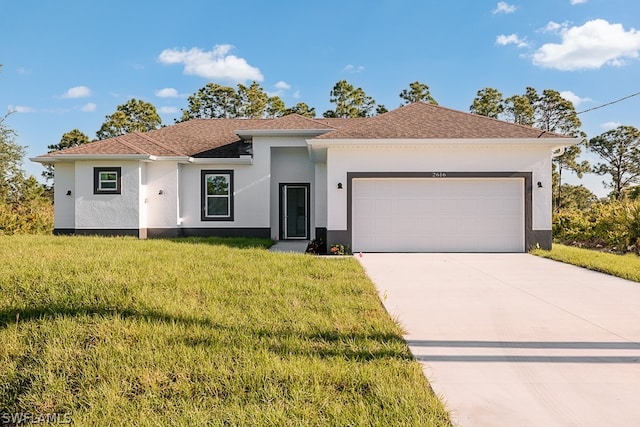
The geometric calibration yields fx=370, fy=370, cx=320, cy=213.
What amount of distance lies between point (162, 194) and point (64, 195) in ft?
14.2

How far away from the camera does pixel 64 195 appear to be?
595 inches

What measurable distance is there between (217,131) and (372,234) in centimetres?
956

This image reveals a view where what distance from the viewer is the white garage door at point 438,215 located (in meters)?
11.5

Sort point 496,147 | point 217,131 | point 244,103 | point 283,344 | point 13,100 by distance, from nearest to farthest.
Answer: point 283,344, point 496,147, point 217,131, point 13,100, point 244,103

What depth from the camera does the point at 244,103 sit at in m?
33.0

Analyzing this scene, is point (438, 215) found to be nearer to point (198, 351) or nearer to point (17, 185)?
point (198, 351)

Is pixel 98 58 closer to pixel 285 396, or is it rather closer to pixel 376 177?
pixel 376 177

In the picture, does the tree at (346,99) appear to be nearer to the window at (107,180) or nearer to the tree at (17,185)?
the window at (107,180)

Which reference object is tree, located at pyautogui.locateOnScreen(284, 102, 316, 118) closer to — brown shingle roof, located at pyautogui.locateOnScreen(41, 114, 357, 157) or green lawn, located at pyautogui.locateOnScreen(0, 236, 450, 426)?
brown shingle roof, located at pyautogui.locateOnScreen(41, 114, 357, 157)

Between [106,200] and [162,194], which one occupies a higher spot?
[162,194]

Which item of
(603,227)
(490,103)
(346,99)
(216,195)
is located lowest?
(603,227)

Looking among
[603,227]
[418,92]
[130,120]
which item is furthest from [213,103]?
[603,227]

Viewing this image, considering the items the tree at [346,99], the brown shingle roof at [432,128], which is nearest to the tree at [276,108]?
the tree at [346,99]

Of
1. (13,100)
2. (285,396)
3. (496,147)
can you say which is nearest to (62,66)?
(13,100)
